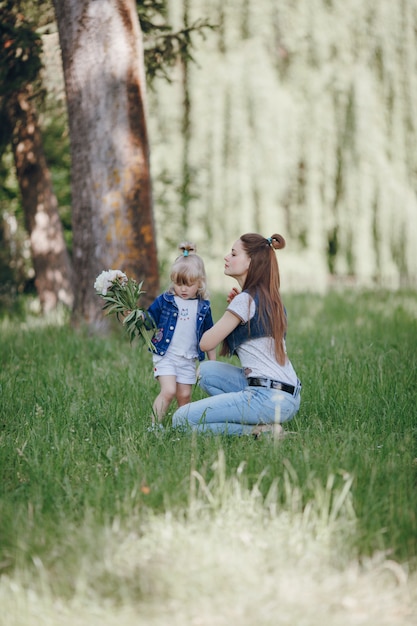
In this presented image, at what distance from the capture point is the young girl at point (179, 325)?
4.12 meters

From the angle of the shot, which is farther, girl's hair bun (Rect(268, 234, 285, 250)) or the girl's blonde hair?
the girl's blonde hair

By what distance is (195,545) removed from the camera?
2.54m

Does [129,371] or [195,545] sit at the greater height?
[129,371]

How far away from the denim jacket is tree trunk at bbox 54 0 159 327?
2.41 metres

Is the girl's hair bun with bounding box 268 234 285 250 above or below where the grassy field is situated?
above

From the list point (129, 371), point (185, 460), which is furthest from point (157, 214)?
point (185, 460)

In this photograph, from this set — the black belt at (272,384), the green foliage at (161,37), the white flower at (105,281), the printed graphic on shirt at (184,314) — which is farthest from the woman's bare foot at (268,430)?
the green foliage at (161,37)

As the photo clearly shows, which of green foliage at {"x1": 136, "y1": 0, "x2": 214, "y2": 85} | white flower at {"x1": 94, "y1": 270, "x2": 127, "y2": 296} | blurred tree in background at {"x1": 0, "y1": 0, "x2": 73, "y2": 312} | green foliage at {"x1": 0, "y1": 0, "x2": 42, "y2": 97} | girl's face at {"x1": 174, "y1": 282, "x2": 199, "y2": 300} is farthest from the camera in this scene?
green foliage at {"x1": 136, "y1": 0, "x2": 214, "y2": 85}

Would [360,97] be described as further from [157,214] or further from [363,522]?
[363,522]

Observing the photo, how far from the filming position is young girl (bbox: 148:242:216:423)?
13.5ft

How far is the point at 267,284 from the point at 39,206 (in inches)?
220

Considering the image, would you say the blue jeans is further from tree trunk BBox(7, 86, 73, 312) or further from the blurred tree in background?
tree trunk BBox(7, 86, 73, 312)

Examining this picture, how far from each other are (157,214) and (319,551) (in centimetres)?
869

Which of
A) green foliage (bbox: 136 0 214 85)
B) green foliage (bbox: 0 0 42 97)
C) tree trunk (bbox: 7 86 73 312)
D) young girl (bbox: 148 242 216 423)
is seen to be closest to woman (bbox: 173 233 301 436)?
young girl (bbox: 148 242 216 423)
